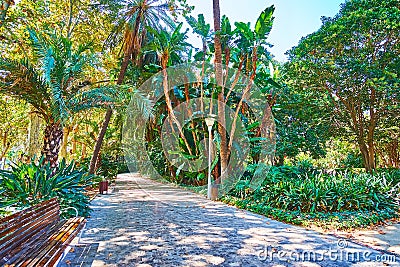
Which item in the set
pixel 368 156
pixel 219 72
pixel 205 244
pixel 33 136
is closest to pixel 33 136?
pixel 33 136

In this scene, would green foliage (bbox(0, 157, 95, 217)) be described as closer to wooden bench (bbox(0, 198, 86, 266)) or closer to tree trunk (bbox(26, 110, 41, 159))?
wooden bench (bbox(0, 198, 86, 266))

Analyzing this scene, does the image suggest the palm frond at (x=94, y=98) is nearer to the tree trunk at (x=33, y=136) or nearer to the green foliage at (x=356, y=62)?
the tree trunk at (x=33, y=136)

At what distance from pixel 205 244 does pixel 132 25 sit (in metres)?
9.52

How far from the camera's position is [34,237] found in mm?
3061

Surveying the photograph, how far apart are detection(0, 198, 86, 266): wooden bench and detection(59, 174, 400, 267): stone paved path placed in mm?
457

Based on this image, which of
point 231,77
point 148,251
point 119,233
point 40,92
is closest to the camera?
point 148,251

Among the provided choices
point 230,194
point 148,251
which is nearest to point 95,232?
point 148,251

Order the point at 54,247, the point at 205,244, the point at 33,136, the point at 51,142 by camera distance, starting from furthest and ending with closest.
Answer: the point at 33,136 < the point at 51,142 < the point at 205,244 < the point at 54,247

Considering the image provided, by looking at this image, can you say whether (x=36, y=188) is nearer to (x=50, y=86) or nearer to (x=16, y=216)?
(x=16, y=216)

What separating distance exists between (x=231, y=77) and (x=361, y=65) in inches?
193

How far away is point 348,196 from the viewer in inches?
281

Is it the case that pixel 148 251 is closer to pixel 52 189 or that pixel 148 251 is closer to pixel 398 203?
pixel 52 189

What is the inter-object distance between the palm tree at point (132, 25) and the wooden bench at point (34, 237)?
7.98m

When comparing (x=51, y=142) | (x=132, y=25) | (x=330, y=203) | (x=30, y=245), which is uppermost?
(x=132, y=25)
